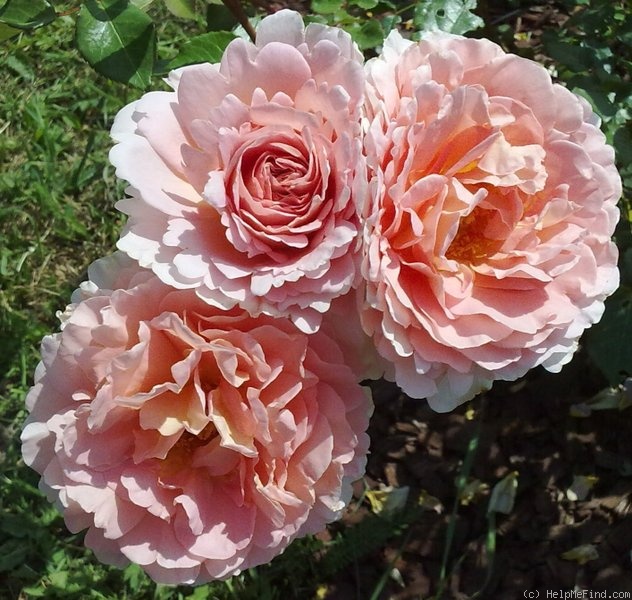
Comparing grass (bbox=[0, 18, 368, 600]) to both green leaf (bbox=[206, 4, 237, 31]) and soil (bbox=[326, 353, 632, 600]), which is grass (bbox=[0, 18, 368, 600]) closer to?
soil (bbox=[326, 353, 632, 600])

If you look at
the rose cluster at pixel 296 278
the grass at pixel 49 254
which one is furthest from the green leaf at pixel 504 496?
the rose cluster at pixel 296 278

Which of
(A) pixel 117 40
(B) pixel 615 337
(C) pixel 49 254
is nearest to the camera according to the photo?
(A) pixel 117 40

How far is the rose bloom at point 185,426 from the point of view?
34.3 inches

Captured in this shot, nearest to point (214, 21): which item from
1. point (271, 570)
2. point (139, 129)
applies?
point (139, 129)

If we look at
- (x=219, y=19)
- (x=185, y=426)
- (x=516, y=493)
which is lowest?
(x=516, y=493)

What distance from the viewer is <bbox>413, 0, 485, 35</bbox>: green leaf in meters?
1.24

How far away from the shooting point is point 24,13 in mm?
1049

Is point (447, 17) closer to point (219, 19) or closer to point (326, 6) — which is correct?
point (326, 6)

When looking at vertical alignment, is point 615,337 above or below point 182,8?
below

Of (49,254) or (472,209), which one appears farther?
(49,254)

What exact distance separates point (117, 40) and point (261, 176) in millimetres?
370

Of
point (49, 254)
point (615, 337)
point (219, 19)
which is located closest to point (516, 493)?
point (615, 337)

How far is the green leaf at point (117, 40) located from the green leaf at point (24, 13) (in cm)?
6

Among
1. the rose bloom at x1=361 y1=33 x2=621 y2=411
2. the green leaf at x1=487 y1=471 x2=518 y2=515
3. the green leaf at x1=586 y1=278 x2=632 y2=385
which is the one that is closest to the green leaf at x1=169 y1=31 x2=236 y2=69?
the rose bloom at x1=361 y1=33 x2=621 y2=411
